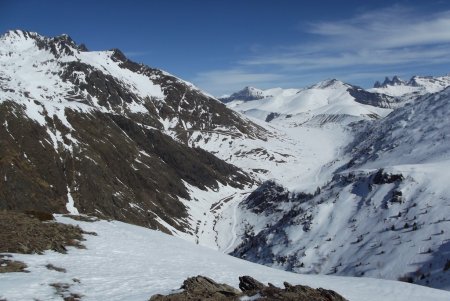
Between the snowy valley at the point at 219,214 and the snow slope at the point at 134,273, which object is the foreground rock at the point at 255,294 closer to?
the snow slope at the point at 134,273

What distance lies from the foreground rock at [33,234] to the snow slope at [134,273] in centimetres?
100

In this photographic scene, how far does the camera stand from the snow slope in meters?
22.4

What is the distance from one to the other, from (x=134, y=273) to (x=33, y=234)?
8.03 metres

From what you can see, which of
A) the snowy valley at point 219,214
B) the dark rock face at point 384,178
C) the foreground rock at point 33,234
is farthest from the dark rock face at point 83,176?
the foreground rock at point 33,234

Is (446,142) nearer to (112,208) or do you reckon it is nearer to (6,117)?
(112,208)

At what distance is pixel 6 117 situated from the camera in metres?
143

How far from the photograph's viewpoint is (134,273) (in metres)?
27.4

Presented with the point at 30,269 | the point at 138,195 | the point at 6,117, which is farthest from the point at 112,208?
the point at 30,269

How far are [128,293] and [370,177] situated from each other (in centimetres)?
8779

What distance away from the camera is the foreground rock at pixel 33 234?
27.7 m

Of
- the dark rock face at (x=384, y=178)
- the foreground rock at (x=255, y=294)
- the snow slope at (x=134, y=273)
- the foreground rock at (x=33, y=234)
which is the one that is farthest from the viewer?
the dark rock face at (x=384, y=178)

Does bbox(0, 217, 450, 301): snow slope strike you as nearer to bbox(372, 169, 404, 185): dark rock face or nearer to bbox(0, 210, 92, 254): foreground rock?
bbox(0, 210, 92, 254): foreground rock

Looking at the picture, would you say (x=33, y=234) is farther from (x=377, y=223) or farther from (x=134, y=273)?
(x=377, y=223)

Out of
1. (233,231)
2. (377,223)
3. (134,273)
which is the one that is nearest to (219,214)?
(233,231)
